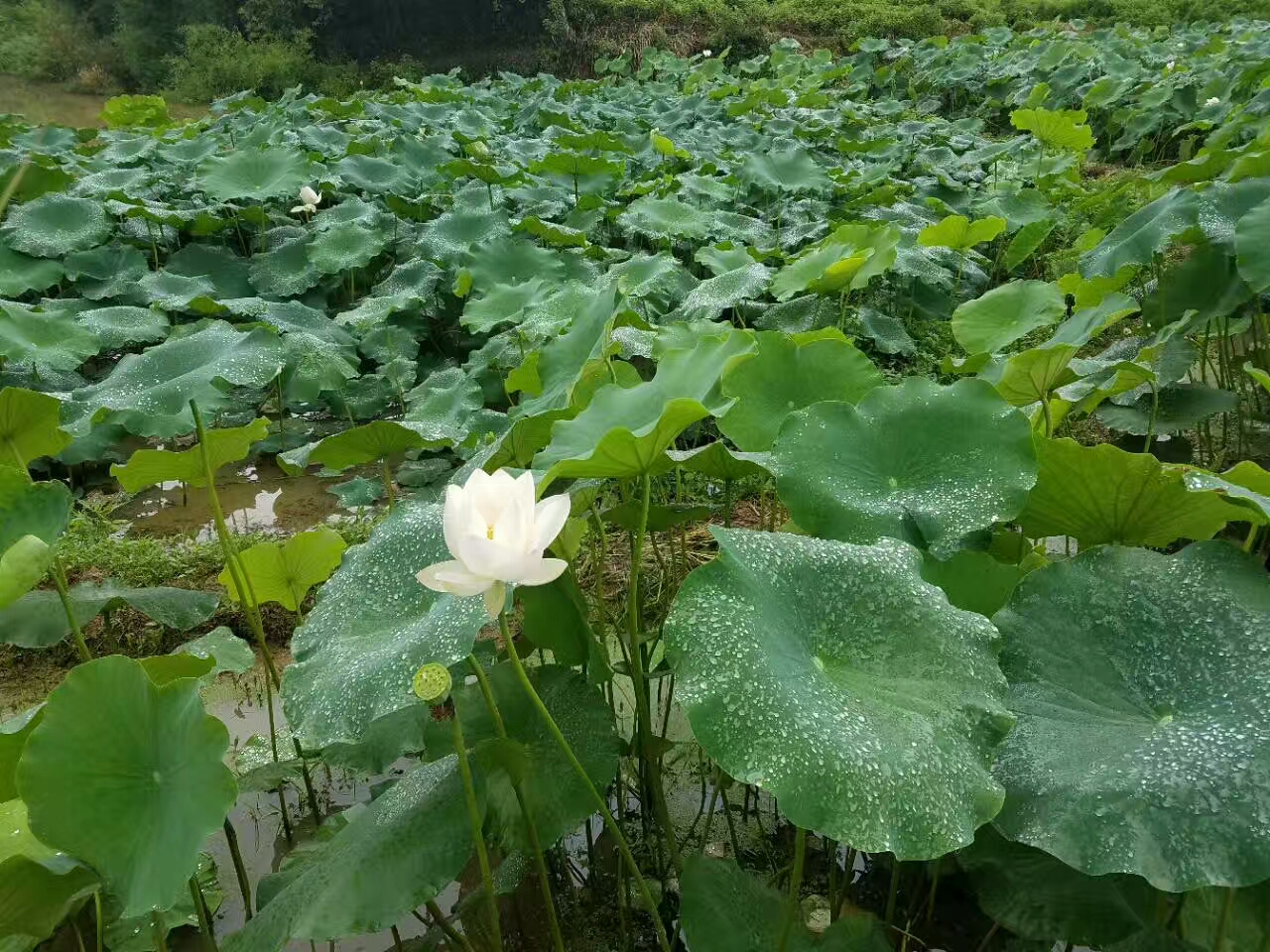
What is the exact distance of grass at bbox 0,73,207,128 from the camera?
1616 centimetres

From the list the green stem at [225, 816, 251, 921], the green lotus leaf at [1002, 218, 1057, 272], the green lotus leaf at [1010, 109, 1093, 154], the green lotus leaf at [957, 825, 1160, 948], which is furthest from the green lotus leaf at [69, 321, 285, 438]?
the green lotus leaf at [1010, 109, 1093, 154]

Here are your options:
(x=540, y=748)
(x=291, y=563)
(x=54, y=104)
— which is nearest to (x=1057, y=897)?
(x=540, y=748)

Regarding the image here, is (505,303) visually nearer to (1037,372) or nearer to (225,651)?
(225,651)

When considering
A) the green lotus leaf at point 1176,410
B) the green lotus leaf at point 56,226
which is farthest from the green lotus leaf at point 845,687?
the green lotus leaf at point 56,226

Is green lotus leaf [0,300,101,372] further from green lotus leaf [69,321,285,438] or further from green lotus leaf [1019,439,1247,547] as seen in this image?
green lotus leaf [1019,439,1247,547]

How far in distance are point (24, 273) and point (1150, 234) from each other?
4.14m

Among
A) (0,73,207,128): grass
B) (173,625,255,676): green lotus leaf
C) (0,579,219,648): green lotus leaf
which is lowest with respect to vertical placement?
(0,73,207,128): grass

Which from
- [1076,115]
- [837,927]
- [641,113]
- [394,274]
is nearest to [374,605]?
[837,927]

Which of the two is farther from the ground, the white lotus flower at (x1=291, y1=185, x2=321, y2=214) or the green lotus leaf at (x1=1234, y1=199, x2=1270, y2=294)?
the green lotus leaf at (x1=1234, y1=199, x2=1270, y2=294)

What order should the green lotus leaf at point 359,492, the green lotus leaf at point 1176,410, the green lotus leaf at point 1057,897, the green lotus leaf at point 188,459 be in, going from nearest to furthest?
the green lotus leaf at point 1057,897
the green lotus leaf at point 188,459
the green lotus leaf at point 1176,410
the green lotus leaf at point 359,492

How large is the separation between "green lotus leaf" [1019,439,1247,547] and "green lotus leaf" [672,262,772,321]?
151 centimetres

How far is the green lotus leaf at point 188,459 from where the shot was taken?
1.65 metres

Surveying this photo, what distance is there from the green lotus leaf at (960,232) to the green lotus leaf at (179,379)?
7.72 feet

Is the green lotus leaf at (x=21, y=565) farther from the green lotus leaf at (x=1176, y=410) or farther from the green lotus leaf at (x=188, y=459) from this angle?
the green lotus leaf at (x=1176, y=410)
